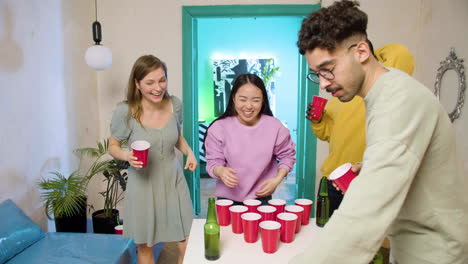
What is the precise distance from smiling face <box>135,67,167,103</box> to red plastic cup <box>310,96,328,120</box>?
0.89 meters

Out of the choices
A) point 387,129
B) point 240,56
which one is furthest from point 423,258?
point 240,56

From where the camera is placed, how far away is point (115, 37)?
338 centimetres

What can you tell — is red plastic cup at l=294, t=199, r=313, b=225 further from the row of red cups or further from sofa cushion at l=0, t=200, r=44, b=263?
sofa cushion at l=0, t=200, r=44, b=263

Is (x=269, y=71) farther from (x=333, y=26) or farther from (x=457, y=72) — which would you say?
(x=333, y=26)

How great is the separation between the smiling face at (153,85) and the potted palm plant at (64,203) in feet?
3.25

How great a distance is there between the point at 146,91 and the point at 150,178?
530 mm

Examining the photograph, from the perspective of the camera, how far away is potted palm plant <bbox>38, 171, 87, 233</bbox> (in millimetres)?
2492

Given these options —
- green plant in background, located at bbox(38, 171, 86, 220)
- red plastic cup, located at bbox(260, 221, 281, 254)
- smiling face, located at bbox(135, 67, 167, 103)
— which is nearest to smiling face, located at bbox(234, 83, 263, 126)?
smiling face, located at bbox(135, 67, 167, 103)

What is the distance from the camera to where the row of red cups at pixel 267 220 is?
1231 millimetres

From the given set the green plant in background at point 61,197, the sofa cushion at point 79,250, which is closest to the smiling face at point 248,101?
the sofa cushion at point 79,250

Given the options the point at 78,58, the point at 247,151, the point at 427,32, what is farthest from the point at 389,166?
the point at 78,58

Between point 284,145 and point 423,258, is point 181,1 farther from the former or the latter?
point 423,258

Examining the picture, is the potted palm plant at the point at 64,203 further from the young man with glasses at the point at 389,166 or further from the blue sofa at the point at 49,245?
the young man with glasses at the point at 389,166

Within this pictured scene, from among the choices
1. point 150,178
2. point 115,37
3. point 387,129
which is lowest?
point 150,178
